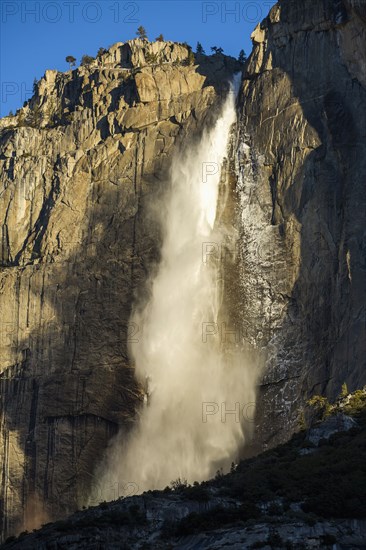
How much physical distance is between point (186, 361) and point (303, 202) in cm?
1160

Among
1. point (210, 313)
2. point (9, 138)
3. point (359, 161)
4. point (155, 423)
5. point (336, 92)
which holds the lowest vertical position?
point (155, 423)

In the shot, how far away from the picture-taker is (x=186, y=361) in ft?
261

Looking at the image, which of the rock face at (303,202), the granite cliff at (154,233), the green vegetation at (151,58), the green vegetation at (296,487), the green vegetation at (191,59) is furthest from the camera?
the green vegetation at (151,58)

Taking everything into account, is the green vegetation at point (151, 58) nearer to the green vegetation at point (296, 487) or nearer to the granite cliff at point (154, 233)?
the granite cliff at point (154, 233)

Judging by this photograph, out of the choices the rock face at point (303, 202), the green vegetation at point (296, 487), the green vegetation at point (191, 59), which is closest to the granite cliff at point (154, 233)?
the rock face at point (303, 202)

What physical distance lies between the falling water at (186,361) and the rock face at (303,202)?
2285 mm

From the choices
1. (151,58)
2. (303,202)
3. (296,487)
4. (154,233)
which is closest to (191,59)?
(151,58)

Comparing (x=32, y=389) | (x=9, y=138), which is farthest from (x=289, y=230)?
(x=9, y=138)

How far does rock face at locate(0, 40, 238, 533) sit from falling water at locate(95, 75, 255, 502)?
1.03 metres

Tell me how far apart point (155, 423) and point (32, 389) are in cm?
837

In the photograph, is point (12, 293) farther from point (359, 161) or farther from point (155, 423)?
point (359, 161)

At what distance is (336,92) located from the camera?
76375 mm

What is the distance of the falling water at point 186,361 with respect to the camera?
249 ft

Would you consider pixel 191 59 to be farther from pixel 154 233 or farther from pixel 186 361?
pixel 186 361
